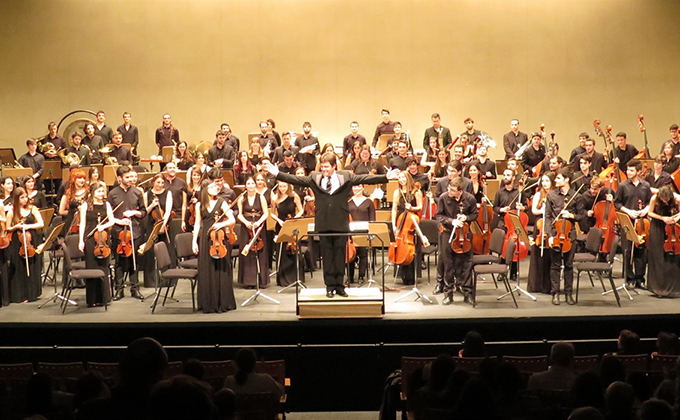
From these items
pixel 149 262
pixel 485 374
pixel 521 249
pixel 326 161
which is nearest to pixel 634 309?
pixel 521 249

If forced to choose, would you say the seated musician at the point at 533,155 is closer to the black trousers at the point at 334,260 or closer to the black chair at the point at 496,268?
the black chair at the point at 496,268

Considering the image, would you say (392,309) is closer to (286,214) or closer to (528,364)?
(286,214)

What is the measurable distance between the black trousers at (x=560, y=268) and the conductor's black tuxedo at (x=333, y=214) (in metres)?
2.70

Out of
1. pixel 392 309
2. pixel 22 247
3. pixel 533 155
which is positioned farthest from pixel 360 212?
pixel 533 155

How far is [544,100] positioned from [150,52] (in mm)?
9141

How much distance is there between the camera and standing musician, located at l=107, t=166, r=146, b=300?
1122 centimetres

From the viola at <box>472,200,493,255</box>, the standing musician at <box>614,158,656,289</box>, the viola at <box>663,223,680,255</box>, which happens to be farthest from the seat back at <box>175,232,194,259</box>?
the viola at <box>663,223,680,255</box>

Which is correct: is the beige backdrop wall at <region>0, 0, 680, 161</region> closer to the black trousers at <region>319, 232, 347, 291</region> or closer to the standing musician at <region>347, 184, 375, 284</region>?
the standing musician at <region>347, 184, 375, 284</region>

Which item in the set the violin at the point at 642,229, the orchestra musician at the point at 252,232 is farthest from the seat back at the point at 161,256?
the violin at the point at 642,229

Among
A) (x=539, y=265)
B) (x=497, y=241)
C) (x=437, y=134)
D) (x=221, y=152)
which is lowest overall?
(x=539, y=265)

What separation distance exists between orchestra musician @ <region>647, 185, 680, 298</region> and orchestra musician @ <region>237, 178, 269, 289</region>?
5.07 meters

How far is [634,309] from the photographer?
33.8 feet

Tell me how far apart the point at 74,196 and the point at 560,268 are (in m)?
6.41

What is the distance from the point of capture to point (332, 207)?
31.1 feet
